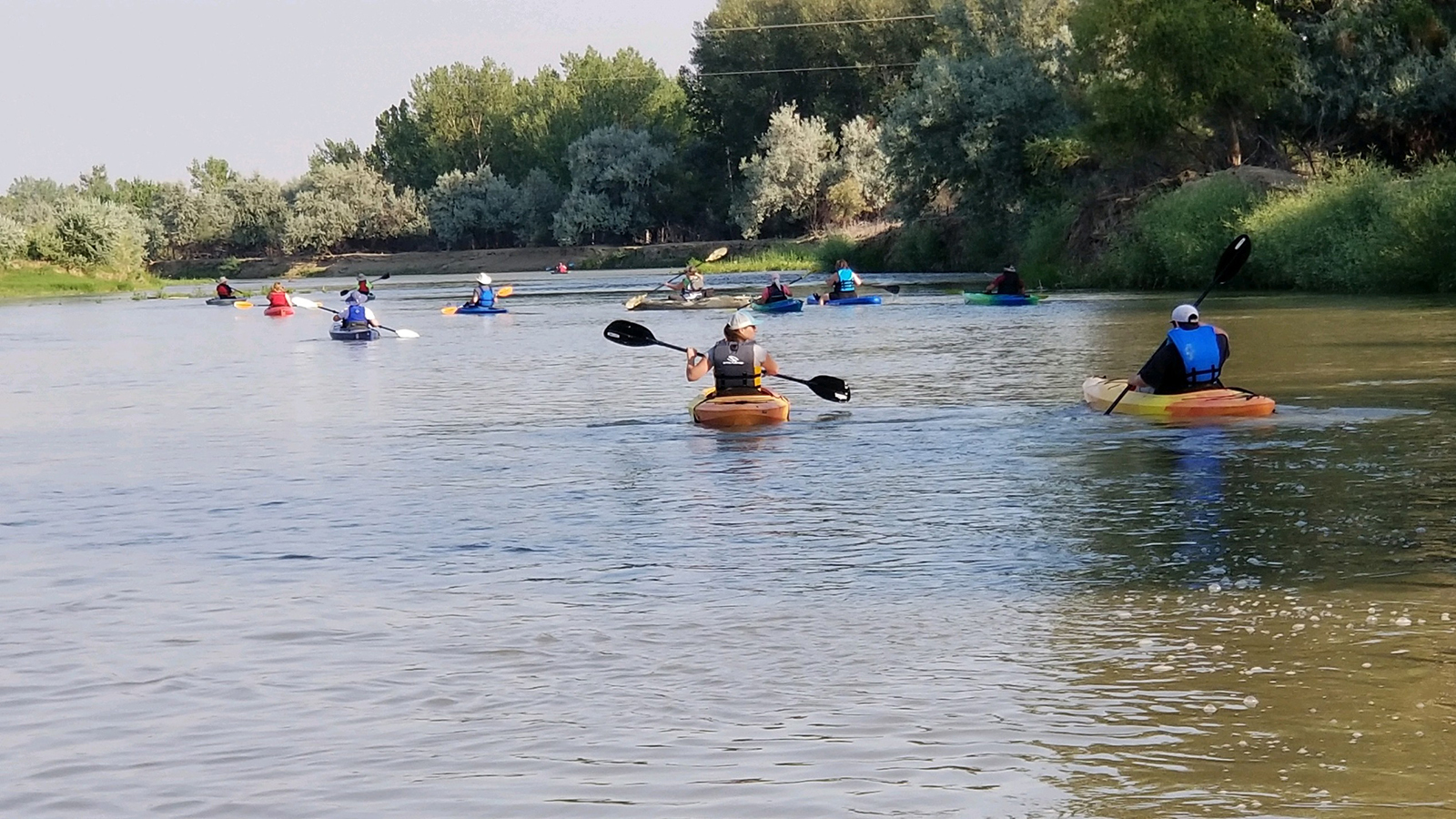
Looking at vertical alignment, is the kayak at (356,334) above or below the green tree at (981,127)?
below

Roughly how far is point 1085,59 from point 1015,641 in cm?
4399

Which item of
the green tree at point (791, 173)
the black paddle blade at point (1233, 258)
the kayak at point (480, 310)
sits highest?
the green tree at point (791, 173)

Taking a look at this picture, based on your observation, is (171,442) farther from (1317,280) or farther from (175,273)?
(175,273)

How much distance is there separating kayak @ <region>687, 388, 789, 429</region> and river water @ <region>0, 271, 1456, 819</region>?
0.21m

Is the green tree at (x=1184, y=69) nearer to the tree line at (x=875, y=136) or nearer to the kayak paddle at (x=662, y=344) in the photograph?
the tree line at (x=875, y=136)

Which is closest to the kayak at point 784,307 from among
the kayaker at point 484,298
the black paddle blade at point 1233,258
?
the kayaker at point 484,298

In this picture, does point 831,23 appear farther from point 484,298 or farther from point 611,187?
point 484,298

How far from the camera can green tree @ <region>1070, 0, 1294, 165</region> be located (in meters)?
44.2

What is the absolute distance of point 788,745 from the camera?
6555 millimetres

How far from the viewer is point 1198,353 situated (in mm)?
15828

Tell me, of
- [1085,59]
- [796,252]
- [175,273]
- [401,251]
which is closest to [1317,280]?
[1085,59]

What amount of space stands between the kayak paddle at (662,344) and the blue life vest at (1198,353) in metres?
4.01

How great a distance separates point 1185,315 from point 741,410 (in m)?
4.28

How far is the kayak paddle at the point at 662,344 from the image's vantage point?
1877cm
